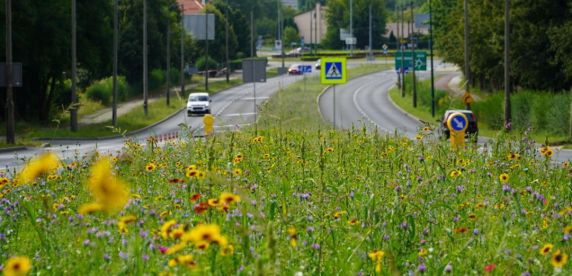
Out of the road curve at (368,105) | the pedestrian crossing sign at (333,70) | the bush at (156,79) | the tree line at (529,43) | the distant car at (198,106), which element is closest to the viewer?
the pedestrian crossing sign at (333,70)

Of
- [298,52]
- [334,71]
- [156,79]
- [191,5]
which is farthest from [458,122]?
[298,52]

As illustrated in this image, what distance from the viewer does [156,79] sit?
→ 92500mm

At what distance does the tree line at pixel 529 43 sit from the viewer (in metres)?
54.7

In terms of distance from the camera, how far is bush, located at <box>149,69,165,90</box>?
9112 cm

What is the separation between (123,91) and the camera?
82312mm

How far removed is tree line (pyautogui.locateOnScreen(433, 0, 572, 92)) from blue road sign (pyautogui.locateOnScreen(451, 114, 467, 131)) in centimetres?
3326

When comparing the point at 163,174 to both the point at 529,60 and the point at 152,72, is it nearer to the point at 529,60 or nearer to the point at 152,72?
the point at 529,60

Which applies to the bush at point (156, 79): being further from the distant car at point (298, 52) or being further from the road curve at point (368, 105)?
the distant car at point (298, 52)

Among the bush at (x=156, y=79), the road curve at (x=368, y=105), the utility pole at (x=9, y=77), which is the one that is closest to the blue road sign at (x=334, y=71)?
the road curve at (x=368, y=105)

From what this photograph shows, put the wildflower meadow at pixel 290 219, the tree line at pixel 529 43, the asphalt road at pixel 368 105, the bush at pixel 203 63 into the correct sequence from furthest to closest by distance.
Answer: the bush at pixel 203 63
the asphalt road at pixel 368 105
the tree line at pixel 529 43
the wildflower meadow at pixel 290 219

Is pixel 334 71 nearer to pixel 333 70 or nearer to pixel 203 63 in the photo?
pixel 333 70

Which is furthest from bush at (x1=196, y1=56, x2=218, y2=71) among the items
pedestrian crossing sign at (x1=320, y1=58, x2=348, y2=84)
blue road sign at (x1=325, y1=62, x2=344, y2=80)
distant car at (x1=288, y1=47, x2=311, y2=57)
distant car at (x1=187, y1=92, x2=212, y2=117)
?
blue road sign at (x1=325, y1=62, x2=344, y2=80)

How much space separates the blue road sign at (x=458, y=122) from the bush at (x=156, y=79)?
71299mm

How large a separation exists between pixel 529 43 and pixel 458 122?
125ft
